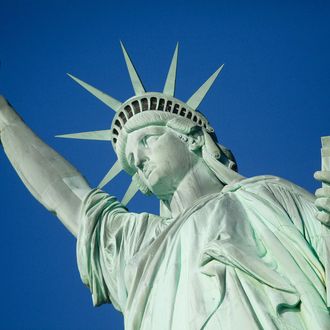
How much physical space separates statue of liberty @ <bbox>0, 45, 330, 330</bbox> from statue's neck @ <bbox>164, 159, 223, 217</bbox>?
0.04ft

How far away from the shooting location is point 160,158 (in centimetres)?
1382

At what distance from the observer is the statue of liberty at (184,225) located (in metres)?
11.4

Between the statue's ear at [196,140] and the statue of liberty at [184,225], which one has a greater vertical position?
the statue's ear at [196,140]

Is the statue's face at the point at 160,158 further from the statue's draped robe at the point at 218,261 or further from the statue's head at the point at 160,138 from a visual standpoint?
the statue's draped robe at the point at 218,261

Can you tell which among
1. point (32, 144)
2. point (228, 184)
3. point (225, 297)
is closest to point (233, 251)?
point (225, 297)

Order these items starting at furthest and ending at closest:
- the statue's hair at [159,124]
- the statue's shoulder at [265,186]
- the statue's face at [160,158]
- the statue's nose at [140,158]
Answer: the statue's hair at [159,124]
the statue's nose at [140,158]
the statue's face at [160,158]
the statue's shoulder at [265,186]

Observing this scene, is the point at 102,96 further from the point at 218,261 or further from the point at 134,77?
the point at 218,261

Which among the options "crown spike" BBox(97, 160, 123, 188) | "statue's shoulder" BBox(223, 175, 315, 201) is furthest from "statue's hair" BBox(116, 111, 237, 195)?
"statue's shoulder" BBox(223, 175, 315, 201)

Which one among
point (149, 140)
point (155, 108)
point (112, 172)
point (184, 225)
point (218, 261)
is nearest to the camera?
point (218, 261)

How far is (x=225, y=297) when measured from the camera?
11.5 metres

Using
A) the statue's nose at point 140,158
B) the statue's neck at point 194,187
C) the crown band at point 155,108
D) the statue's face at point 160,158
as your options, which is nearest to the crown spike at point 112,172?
the crown band at point 155,108

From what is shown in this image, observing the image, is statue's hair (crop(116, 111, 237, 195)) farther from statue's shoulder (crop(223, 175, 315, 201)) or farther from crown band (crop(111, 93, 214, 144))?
statue's shoulder (crop(223, 175, 315, 201))

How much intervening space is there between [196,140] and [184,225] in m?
1.58

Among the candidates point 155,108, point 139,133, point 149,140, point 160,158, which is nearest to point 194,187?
point 160,158
